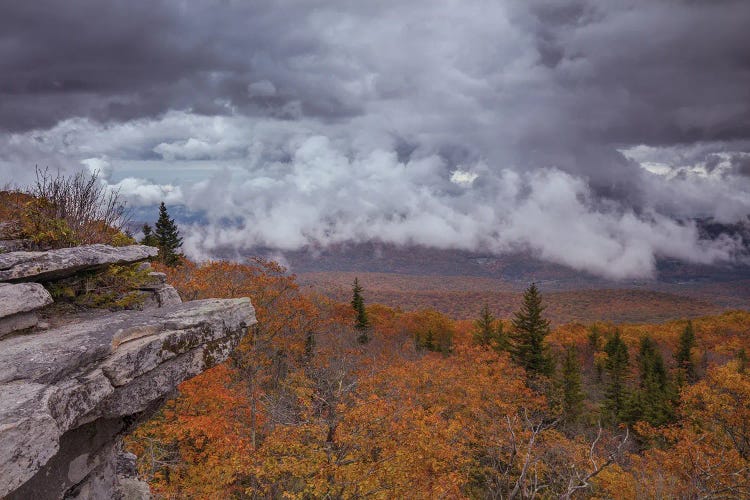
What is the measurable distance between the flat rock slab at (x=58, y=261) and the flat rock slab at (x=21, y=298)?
0.28 meters

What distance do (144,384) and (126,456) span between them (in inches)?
214

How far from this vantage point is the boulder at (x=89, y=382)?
535cm

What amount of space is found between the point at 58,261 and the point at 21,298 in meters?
1.00

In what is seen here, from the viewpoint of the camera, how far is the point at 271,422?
87.1 feet

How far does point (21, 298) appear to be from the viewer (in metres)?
7.45

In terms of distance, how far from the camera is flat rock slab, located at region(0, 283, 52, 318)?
721 cm

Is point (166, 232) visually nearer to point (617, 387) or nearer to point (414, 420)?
point (414, 420)

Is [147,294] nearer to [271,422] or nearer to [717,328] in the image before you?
[271,422]

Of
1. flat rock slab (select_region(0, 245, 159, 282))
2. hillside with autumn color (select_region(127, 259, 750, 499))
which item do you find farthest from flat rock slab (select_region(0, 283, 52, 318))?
hillside with autumn color (select_region(127, 259, 750, 499))

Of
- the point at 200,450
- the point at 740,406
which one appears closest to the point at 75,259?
the point at 200,450

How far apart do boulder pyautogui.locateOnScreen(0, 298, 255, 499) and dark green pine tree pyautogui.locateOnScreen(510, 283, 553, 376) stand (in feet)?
140

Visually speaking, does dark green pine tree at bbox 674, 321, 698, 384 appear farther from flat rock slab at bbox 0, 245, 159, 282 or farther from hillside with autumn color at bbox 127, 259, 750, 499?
flat rock slab at bbox 0, 245, 159, 282

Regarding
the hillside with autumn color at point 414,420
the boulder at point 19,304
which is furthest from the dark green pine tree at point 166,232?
the boulder at point 19,304

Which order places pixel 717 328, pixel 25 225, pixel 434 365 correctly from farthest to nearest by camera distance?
pixel 717 328 < pixel 434 365 < pixel 25 225
